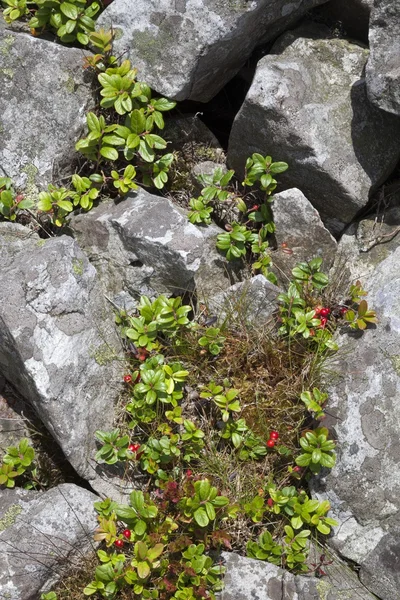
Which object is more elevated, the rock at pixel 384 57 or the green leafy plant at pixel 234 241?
the rock at pixel 384 57

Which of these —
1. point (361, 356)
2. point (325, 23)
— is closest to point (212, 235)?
point (361, 356)

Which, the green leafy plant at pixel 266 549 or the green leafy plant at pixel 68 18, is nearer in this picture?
the green leafy plant at pixel 266 549

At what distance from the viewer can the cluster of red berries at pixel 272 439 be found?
4480 millimetres

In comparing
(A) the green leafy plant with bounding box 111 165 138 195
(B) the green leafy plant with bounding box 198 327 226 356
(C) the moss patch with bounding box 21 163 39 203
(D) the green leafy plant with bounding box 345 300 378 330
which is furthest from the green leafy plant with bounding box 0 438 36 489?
(D) the green leafy plant with bounding box 345 300 378 330

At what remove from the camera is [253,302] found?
4781 millimetres

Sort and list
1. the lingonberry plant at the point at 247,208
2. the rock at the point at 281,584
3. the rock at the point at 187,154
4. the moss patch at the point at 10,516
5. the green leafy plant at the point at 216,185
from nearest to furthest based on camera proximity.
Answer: the rock at the point at 281,584
the moss patch at the point at 10,516
the lingonberry plant at the point at 247,208
the green leafy plant at the point at 216,185
the rock at the point at 187,154

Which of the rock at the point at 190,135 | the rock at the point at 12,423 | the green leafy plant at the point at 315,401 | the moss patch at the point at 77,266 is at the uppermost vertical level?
the rock at the point at 190,135

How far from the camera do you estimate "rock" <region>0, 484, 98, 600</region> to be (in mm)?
4227

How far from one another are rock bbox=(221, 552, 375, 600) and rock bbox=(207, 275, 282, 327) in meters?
1.51

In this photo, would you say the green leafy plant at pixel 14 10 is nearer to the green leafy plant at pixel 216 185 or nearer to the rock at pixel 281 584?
the green leafy plant at pixel 216 185

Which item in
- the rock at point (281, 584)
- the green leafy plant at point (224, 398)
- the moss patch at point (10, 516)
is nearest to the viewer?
the rock at point (281, 584)

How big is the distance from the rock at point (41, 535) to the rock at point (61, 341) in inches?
8.6

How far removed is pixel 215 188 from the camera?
16.3ft

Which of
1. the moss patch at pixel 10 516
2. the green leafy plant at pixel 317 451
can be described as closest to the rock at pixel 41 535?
the moss patch at pixel 10 516
